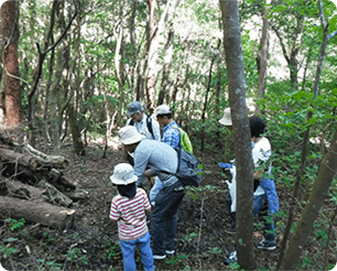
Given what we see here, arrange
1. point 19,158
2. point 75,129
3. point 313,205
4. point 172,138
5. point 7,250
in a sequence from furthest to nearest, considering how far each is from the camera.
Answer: point 75,129
point 19,158
point 172,138
point 7,250
point 313,205

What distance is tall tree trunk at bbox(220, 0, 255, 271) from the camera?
2893 millimetres

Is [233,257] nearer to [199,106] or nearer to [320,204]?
[320,204]

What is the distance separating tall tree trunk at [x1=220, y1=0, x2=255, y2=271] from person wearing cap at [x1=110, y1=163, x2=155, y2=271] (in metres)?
1.26

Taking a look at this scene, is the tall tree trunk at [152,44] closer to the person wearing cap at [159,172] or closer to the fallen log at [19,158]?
the fallen log at [19,158]

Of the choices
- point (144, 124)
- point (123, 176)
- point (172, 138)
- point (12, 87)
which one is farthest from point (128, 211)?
point (12, 87)

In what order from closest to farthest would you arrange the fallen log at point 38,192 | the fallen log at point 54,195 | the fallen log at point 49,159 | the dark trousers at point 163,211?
1. the dark trousers at point 163,211
2. the fallen log at point 38,192
3. the fallen log at point 54,195
4. the fallen log at point 49,159

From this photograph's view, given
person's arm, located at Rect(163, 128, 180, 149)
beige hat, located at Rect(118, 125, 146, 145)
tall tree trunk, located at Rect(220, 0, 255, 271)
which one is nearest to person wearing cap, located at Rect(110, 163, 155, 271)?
beige hat, located at Rect(118, 125, 146, 145)

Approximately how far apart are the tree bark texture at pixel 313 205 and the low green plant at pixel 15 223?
3.61 meters

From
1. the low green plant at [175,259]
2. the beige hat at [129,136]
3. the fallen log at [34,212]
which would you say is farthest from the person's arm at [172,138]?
the fallen log at [34,212]

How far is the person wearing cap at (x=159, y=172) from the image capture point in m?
3.66

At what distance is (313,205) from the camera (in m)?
2.43

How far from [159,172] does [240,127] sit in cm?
142

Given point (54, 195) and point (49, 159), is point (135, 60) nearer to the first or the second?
point (49, 159)

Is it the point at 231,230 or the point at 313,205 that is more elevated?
the point at 313,205
